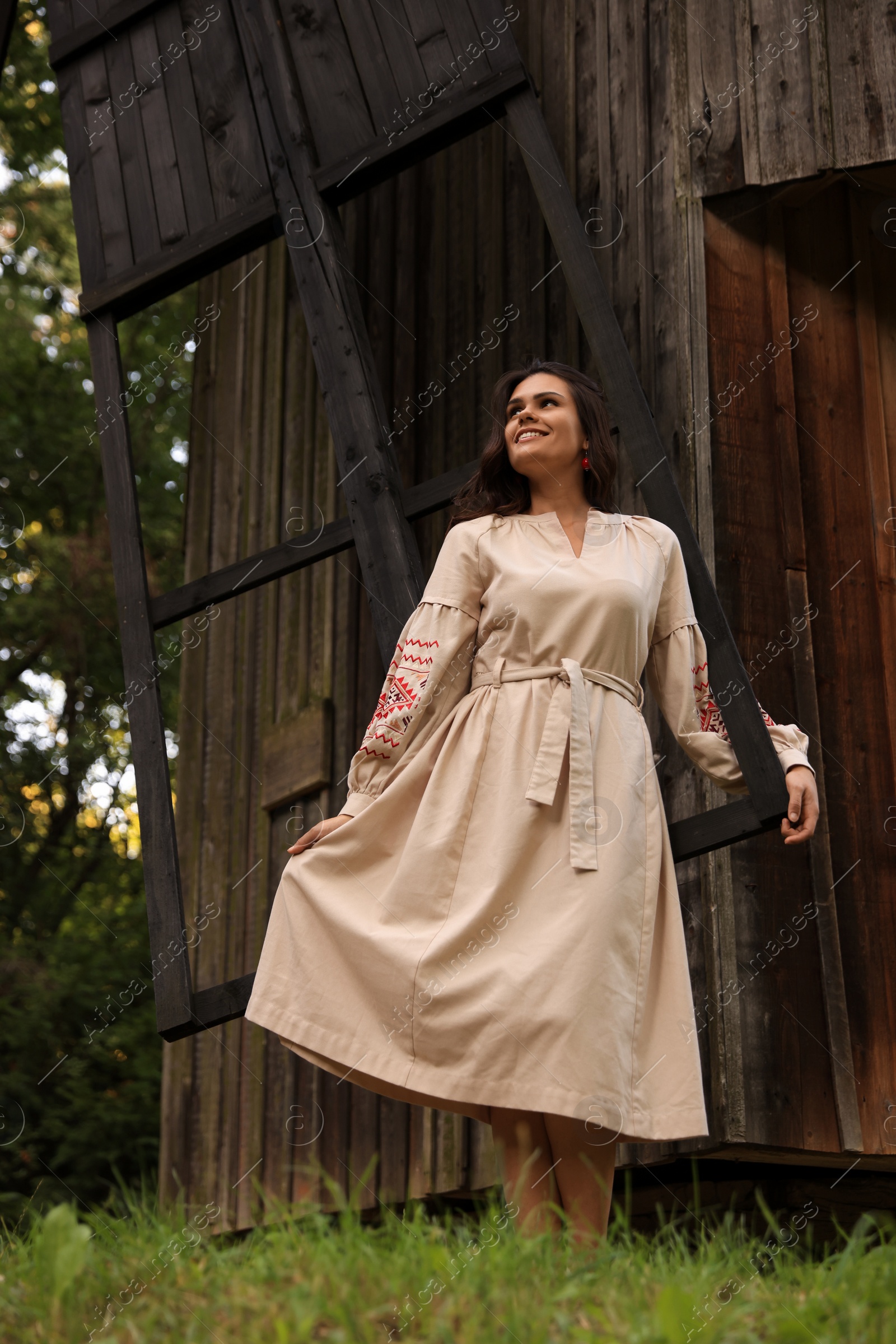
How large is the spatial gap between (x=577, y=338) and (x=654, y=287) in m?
0.37

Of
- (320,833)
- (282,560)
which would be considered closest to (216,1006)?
(320,833)

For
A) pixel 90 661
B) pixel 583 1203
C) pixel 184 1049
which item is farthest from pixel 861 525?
pixel 90 661

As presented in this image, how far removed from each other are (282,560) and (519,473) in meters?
1.04

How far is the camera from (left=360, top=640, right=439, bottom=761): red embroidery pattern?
3633mm

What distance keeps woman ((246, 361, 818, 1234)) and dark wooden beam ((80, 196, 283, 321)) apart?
159 cm

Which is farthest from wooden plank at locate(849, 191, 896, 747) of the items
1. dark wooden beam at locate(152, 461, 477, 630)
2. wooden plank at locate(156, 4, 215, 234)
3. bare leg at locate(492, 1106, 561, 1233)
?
wooden plank at locate(156, 4, 215, 234)

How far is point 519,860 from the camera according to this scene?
337 cm

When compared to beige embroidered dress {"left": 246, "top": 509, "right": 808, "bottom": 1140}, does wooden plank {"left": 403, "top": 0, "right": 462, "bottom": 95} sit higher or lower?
higher

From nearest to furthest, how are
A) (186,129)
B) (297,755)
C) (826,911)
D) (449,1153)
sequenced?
1. (826,911)
2. (449,1153)
3. (186,129)
4. (297,755)

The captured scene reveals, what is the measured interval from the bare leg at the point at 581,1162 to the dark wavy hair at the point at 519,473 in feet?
5.26

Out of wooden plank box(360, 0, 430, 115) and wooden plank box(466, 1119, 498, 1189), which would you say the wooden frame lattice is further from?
wooden plank box(466, 1119, 498, 1189)

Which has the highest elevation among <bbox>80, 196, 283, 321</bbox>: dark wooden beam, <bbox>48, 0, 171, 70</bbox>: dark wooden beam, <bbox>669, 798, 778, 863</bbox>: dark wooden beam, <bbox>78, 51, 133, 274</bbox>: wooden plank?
<bbox>48, 0, 171, 70</bbox>: dark wooden beam

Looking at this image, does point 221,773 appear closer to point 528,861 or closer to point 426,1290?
point 528,861

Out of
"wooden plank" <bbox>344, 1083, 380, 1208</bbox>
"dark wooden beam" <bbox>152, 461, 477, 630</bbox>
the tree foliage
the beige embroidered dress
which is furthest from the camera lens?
the tree foliage
